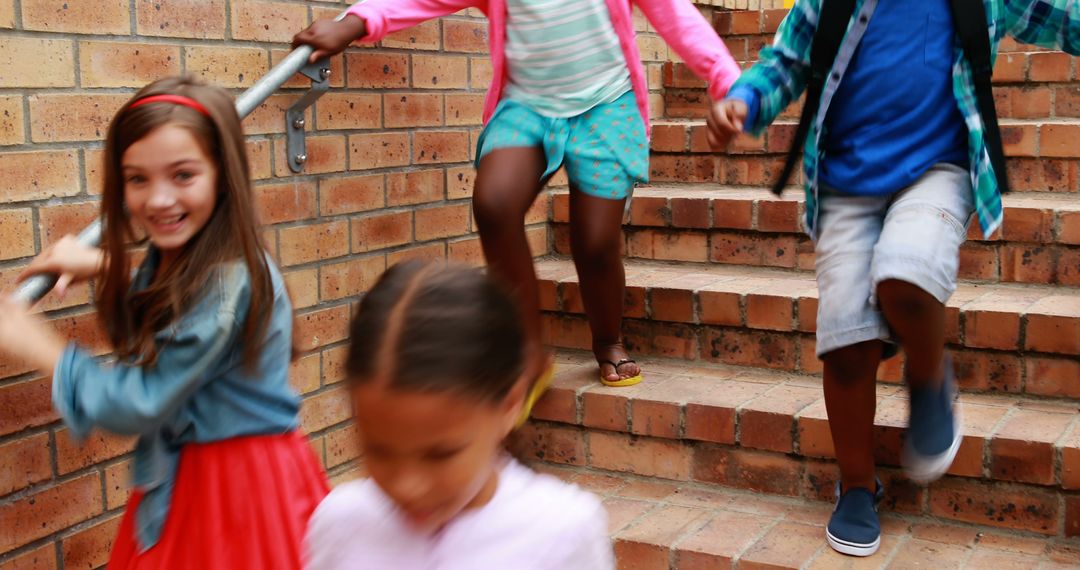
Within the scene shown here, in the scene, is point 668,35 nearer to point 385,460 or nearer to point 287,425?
point 287,425

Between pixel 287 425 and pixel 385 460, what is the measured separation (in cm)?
99

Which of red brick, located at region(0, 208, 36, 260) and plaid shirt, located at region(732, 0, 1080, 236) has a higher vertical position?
plaid shirt, located at region(732, 0, 1080, 236)

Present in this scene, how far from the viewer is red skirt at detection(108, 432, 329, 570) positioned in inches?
79.9

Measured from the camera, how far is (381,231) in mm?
3719

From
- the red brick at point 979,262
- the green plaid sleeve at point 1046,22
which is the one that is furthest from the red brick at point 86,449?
the red brick at point 979,262

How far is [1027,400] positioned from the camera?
337 cm

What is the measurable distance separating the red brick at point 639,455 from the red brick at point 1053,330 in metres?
1.00

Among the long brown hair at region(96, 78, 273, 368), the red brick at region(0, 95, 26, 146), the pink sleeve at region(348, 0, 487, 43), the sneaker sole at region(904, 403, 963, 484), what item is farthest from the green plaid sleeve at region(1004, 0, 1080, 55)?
the red brick at region(0, 95, 26, 146)

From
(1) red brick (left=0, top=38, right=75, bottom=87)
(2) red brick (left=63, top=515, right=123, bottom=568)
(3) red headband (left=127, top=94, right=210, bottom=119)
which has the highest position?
(1) red brick (left=0, top=38, right=75, bottom=87)

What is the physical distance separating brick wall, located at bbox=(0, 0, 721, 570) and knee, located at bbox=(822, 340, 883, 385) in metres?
1.22

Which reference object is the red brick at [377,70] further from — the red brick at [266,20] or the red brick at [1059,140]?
the red brick at [1059,140]

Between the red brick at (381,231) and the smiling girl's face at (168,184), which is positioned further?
the red brick at (381,231)

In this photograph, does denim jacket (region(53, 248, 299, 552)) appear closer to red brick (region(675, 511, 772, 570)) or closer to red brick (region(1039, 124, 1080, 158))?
red brick (region(675, 511, 772, 570))

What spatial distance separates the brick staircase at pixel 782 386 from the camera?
3.01 meters
